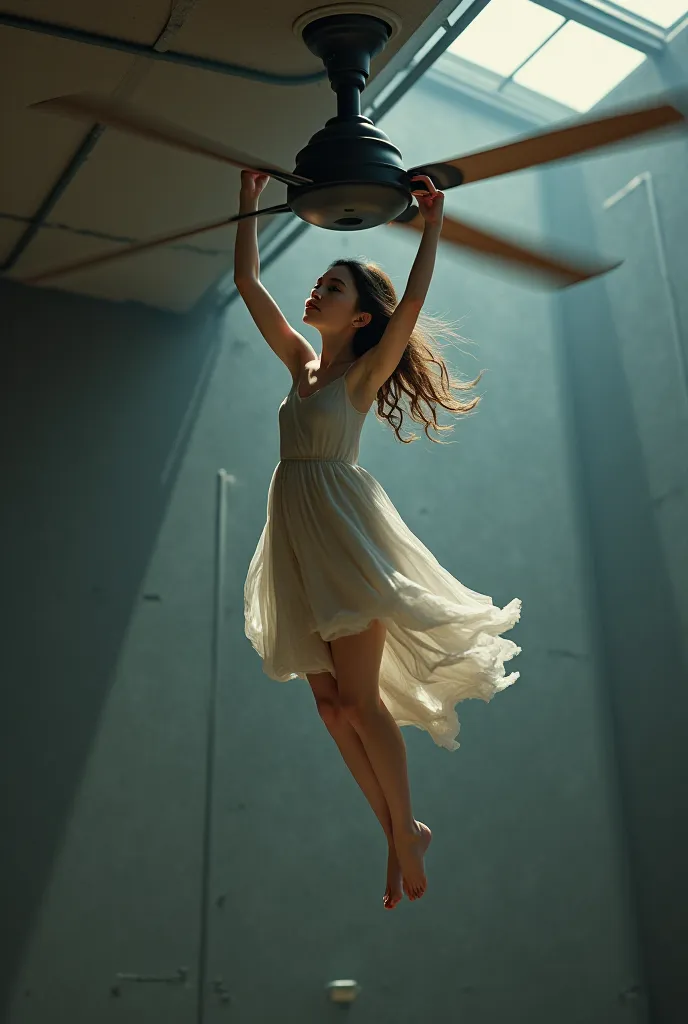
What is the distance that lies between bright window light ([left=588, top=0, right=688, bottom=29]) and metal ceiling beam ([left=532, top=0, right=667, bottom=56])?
3 cm

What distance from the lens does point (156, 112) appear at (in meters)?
3.34

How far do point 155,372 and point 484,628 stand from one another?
2.62 metres

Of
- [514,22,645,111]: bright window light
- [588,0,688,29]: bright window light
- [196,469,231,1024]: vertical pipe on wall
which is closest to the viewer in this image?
[196,469,231,1024]: vertical pipe on wall

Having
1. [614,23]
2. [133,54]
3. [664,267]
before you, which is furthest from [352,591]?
[614,23]

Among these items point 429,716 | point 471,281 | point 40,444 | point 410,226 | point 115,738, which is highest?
point 471,281

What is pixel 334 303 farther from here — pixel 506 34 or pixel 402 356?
pixel 506 34

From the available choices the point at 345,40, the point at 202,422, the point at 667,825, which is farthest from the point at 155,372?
the point at 667,825

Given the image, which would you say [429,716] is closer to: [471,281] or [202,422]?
[202,422]

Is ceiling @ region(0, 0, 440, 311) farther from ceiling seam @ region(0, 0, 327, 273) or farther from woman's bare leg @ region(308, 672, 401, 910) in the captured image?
woman's bare leg @ region(308, 672, 401, 910)

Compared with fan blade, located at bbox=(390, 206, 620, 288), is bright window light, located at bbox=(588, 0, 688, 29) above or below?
above

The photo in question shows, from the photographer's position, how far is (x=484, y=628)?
7.80 ft

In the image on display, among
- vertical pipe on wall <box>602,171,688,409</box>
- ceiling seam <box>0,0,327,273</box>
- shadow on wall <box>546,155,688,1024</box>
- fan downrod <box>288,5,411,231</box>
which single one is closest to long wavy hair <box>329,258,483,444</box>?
fan downrod <box>288,5,411,231</box>

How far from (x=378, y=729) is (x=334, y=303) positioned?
938mm

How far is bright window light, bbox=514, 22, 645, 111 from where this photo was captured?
5348 mm
